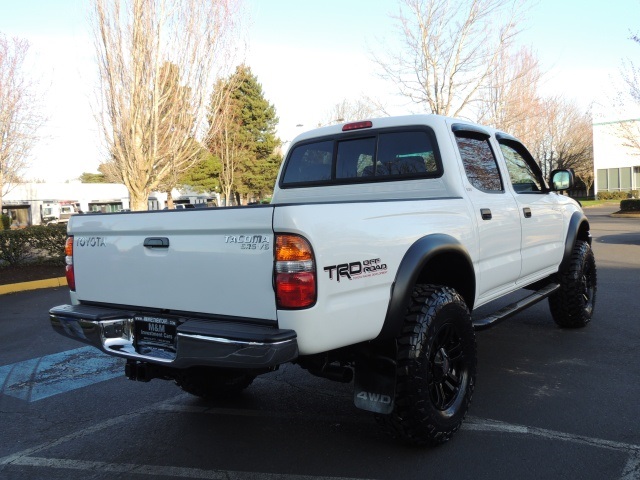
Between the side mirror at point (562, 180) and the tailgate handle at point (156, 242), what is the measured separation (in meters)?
4.05

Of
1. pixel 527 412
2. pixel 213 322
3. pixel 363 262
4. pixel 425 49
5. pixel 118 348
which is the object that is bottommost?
pixel 527 412

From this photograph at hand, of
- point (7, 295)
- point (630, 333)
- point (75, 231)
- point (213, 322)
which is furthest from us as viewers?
point (7, 295)

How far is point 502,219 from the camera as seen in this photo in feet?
14.0

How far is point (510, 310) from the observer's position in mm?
4336

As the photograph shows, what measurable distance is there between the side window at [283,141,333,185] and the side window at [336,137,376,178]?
11cm

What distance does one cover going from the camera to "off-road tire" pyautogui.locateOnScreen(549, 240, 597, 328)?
565 cm

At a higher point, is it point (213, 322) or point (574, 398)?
point (213, 322)

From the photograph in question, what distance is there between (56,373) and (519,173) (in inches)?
186

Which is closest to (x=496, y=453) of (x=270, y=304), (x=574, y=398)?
(x=574, y=398)

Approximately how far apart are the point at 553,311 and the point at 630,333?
0.77 m

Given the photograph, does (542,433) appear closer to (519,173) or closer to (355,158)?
(355,158)

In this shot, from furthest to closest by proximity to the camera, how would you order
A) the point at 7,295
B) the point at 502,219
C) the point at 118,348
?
the point at 7,295, the point at 502,219, the point at 118,348

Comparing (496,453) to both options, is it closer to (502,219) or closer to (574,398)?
(574,398)

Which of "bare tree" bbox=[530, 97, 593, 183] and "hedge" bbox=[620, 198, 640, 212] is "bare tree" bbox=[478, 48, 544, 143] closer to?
"hedge" bbox=[620, 198, 640, 212]
